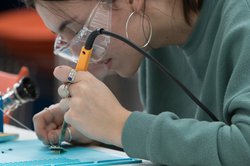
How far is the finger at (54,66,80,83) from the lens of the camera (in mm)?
954

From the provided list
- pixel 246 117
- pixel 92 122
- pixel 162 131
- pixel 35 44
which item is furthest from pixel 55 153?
pixel 35 44

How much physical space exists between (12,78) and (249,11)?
63cm

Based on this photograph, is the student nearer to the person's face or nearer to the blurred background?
the person's face

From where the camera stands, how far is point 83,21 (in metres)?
1.04

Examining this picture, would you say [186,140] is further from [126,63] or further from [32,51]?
[32,51]

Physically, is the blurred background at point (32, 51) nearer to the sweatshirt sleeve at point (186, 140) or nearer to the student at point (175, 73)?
the student at point (175, 73)

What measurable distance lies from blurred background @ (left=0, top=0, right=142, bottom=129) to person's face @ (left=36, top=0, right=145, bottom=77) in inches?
66.8

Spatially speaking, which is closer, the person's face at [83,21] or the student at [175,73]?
the student at [175,73]

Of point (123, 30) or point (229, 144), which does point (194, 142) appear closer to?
point (229, 144)

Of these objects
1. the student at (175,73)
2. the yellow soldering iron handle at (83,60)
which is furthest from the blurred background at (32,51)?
the yellow soldering iron handle at (83,60)

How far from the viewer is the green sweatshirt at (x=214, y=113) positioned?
2.76 feet

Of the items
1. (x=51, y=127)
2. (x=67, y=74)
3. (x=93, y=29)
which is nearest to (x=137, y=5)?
(x=93, y=29)

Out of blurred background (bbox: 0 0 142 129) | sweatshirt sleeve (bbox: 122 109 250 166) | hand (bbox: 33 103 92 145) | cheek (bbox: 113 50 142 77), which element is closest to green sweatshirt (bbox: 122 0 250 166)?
sweatshirt sleeve (bbox: 122 109 250 166)

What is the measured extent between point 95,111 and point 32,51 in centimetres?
219
